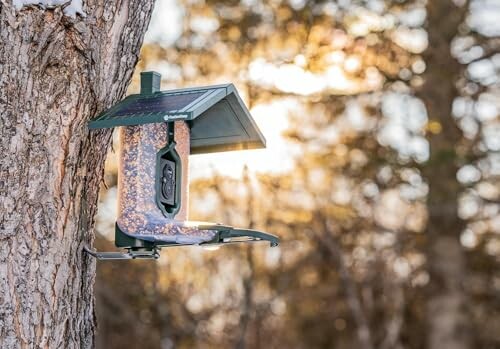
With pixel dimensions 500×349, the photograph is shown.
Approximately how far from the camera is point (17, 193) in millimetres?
2316

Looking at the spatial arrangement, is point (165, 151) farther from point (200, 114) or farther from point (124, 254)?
point (124, 254)

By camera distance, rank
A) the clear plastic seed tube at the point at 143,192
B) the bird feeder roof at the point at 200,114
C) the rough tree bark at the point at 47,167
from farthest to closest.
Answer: the clear plastic seed tube at the point at 143,192, the bird feeder roof at the point at 200,114, the rough tree bark at the point at 47,167

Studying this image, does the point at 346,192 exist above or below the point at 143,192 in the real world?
above

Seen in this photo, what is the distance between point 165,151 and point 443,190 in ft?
18.4

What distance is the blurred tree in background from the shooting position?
7922 millimetres

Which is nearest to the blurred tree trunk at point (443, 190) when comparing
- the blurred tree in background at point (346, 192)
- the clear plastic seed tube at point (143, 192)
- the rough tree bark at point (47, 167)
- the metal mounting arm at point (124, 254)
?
the blurred tree in background at point (346, 192)

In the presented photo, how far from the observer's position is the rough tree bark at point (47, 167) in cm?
230

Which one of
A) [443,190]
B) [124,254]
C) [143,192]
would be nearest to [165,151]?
[143,192]

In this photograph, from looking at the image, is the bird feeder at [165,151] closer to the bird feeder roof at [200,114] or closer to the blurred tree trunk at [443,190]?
the bird feeder roof at [200,114]

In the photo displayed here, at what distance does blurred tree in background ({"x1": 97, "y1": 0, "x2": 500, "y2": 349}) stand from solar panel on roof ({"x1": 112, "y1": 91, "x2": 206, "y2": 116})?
5274 mm

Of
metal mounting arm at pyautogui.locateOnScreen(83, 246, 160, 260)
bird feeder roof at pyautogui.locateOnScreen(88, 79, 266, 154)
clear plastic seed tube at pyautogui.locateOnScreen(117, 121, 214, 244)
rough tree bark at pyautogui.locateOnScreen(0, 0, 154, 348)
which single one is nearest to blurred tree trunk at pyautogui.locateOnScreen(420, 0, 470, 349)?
bird feeder roof at pyautogui.locateOnScreen(88, 79, 266, 154)

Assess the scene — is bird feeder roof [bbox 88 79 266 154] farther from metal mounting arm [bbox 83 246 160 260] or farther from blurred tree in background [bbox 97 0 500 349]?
blurred tree in background [bbox 97 0 500 349]

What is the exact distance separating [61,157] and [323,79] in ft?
19.5

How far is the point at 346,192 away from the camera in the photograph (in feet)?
29.8
